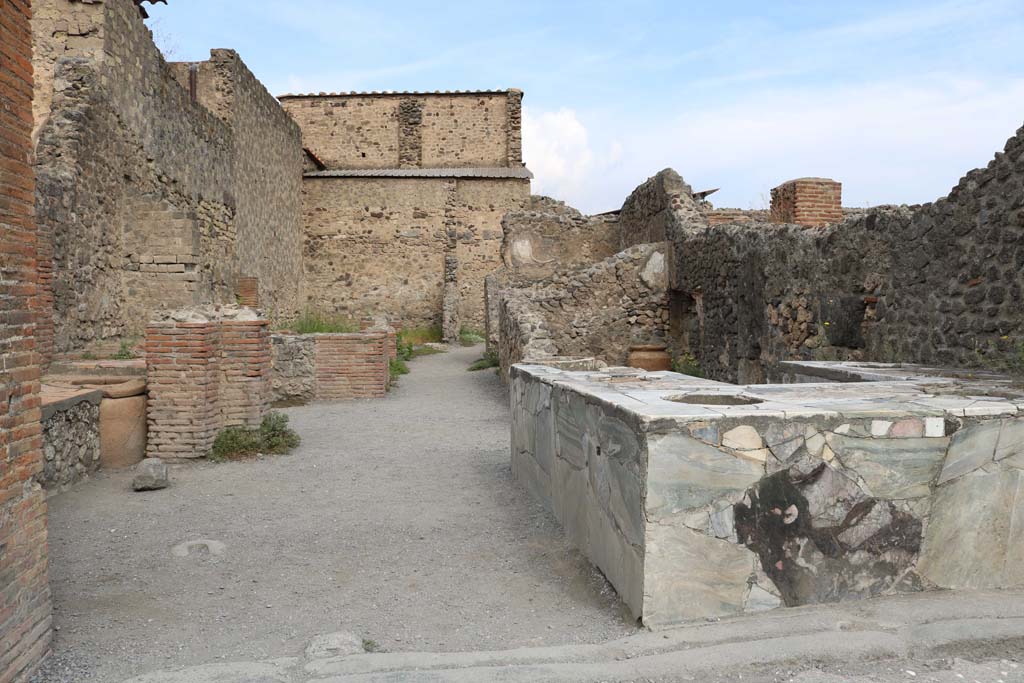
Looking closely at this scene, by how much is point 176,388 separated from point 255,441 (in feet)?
2.72

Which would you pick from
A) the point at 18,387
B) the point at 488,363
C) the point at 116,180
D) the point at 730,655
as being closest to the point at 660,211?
the point at 488,363

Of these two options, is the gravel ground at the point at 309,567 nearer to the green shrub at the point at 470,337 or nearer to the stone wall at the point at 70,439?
the stone wall at the point at 70,439

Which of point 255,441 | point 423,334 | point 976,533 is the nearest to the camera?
point 976,533

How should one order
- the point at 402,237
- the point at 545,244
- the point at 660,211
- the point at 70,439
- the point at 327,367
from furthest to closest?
the point at 402,237 → the point at 545,244 → the point at 660,211 → the point at 327,367 → the point at 70,439

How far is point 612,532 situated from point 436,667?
3.35ft

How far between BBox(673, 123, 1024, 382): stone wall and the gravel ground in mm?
3377

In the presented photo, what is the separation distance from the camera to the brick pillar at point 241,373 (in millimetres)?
6723

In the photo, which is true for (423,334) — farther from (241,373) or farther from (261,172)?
(241,373)

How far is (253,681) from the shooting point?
2.67 meters

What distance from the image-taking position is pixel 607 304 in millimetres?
11547

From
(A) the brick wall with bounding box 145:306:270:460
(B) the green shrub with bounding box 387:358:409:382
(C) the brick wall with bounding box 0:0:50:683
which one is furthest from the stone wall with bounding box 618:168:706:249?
(C) the brick wall with bounding box 0:0:50:683

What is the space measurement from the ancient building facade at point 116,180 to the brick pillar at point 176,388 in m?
2.16

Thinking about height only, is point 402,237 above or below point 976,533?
above

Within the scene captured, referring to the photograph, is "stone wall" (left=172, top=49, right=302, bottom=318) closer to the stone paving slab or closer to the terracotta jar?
the terracotta jar
